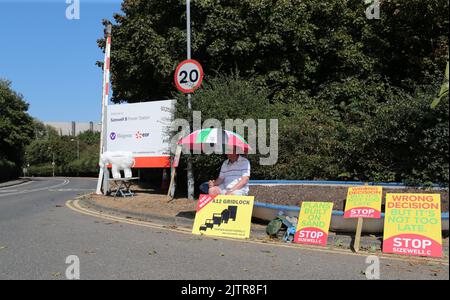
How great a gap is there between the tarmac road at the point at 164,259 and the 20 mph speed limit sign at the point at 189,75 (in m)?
4.16

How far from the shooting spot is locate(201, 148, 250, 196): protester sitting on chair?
8.23m

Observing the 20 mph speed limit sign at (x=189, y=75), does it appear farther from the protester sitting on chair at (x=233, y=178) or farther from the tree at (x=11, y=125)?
the tree at (x=11, y=125)

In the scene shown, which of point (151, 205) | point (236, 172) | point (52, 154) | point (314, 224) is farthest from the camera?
point (52, 154)

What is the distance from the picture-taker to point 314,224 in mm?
7250

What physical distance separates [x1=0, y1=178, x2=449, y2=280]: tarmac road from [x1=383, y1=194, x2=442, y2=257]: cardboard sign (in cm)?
28

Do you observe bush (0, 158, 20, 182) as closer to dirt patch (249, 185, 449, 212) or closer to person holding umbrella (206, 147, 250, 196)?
dirt patch (249, 185, 449, 212)

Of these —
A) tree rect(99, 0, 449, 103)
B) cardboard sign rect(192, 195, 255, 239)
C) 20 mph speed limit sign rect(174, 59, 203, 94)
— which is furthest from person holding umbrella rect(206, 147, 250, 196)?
tree rect(99, 0, 449, 103)

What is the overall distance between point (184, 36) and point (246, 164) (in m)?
8.56

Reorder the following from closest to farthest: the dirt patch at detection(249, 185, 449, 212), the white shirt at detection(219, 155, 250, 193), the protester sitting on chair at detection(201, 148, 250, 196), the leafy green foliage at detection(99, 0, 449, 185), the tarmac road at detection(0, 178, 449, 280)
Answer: the tarmac road at detection(0, 178, 449, 280)
the protester sitting on chair at detection(201, 148, 250, 196)
the white shirt at detection(219, 155, 250, 193)
the dirt patch at detection(249, 185, 449, 212)
the leafy green foliage at detection(99, 0, 449, 185)

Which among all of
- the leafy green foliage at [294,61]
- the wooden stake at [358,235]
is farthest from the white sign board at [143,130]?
the wooden stake at [358,235]

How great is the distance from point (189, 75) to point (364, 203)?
19.8 ft

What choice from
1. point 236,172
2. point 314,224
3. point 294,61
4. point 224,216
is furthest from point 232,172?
point 294,61

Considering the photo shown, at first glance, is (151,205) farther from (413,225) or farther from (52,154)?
(52,154)

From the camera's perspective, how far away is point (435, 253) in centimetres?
599
